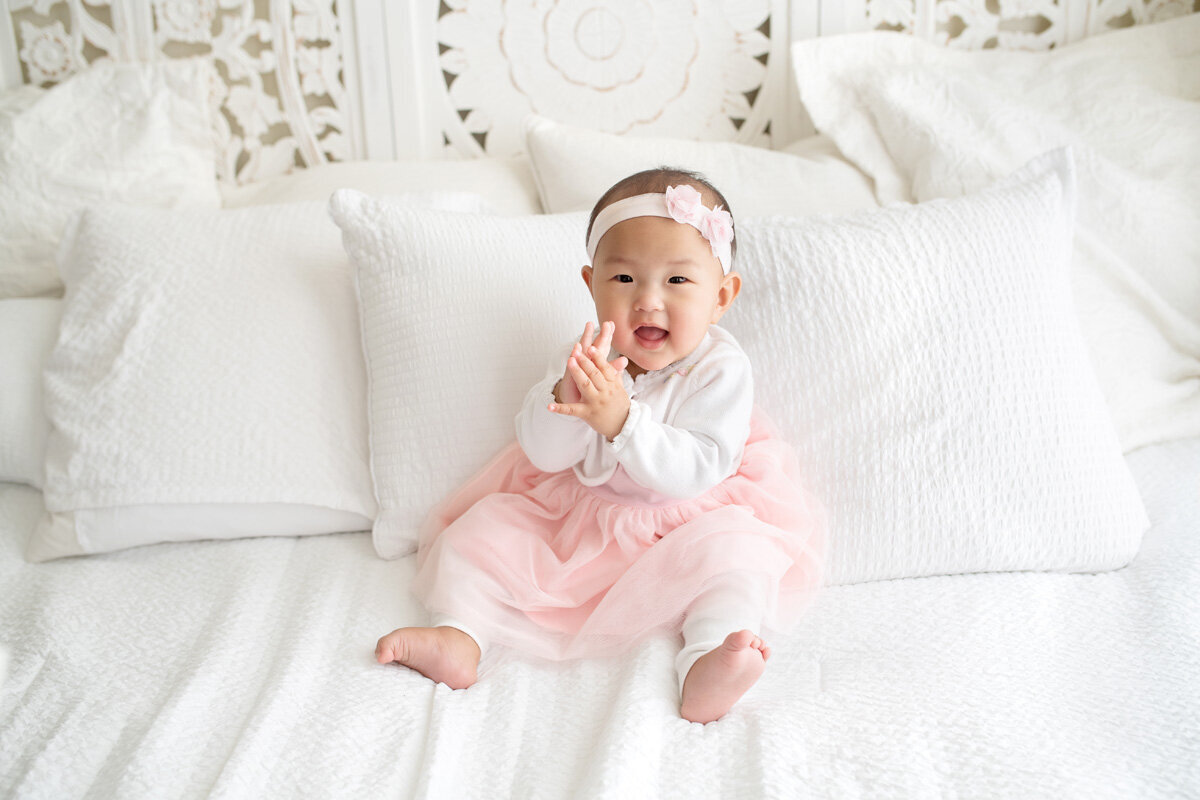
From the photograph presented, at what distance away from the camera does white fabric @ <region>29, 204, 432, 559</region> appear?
1233 millimetres

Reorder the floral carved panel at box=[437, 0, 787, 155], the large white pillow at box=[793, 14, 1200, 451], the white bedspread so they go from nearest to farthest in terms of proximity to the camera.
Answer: the white bedspread < the large white pillow at box=[793, 14, 1200, 451] < the floral carved panel at box=[437, 0, 787, 155]

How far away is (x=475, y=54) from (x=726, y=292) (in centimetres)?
88

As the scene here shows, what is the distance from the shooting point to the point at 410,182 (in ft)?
5.34

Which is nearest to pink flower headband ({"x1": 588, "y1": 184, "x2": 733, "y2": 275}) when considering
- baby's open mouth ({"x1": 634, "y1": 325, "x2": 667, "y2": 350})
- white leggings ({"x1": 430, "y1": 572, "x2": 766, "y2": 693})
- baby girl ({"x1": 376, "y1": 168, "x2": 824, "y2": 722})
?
baby girl ({"x1": 376, "y1": 168, "x2": 824, "y2": 722})

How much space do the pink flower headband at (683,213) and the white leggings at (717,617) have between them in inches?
15.3

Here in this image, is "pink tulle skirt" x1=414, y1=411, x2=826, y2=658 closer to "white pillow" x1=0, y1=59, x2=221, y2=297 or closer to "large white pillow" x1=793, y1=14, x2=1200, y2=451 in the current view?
"large white pillow" x1=793, y1=14, x2=1200, y2=451

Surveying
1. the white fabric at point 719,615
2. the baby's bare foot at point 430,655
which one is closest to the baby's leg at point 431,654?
the baby's bare foot at point 430,655

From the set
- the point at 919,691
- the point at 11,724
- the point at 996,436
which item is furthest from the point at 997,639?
the point at 11,724

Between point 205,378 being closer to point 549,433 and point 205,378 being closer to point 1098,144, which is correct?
point 549,433

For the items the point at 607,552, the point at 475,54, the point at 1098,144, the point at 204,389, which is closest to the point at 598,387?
the point at 607,552

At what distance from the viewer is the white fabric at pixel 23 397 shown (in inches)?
52.4

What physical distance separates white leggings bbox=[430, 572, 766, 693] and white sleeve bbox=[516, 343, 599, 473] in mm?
216

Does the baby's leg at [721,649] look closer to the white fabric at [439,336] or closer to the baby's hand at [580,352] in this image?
the baby's hand at [580,352]

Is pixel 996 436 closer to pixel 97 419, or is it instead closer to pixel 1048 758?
pixel 1048 758
